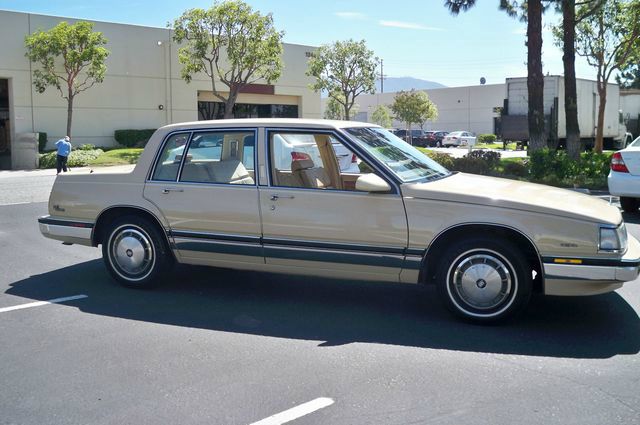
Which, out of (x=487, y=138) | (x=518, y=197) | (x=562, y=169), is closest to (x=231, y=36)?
(x=562, y=169)

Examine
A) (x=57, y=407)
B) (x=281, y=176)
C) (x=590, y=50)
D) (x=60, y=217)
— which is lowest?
(x=57, y=407)

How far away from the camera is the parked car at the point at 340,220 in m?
5.22

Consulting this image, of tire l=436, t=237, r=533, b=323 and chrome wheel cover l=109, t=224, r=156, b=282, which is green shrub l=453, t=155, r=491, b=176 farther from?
tire l=436, t=237, r=533, b=323

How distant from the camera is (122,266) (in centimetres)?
670

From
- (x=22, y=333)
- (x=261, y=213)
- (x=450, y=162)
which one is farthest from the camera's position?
(x=450, y=162)

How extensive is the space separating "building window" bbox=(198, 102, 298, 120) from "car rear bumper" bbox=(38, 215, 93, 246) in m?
31.6

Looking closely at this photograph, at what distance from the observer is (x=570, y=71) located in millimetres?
18562

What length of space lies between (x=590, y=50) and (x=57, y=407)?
28.1 metres

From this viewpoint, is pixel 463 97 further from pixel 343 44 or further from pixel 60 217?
pixel 60 217

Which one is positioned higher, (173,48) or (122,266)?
(173,48)

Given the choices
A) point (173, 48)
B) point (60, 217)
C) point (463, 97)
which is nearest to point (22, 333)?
point (60, 217)

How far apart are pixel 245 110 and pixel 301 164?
35.2 metres

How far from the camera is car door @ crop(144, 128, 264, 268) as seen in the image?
606 centimetres

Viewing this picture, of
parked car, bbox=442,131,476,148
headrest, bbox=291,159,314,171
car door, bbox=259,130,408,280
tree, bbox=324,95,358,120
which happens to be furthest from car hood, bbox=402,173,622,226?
parked car, bbox=442,131,476,148
